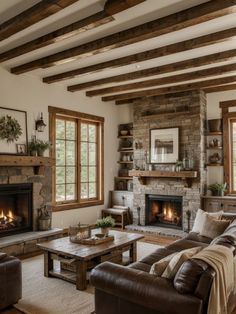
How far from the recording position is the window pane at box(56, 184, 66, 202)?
6.09 m

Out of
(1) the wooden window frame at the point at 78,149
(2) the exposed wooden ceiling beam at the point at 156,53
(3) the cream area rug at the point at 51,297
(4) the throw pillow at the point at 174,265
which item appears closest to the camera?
(4) the throw pillow at the point at 174,265

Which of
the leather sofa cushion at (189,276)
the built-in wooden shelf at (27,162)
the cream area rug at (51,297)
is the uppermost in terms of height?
the built-in wooden shelf at (27,162)

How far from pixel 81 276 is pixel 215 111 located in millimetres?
4566

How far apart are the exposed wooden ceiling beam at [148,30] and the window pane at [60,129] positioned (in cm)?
163

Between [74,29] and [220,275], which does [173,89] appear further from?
[220,275]

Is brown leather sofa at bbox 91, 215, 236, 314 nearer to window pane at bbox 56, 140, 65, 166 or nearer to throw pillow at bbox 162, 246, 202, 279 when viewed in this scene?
throw pillow at bbox 162, 246, 202, 279

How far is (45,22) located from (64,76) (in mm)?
1913

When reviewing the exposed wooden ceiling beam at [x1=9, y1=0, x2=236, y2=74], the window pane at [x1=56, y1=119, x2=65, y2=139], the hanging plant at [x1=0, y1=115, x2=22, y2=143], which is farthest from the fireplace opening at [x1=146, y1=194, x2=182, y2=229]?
the exposed wooden ceiling beam at [x1=9, y1=0, x2=236, y2=74]

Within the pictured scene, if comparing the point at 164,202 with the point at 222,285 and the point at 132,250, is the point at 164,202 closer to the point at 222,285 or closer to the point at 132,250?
the point at 132,250

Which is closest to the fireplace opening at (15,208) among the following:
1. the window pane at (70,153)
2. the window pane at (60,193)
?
the window pane at (60,193)

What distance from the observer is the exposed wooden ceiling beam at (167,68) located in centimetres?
424

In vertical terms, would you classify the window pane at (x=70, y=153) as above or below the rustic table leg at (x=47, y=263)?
above

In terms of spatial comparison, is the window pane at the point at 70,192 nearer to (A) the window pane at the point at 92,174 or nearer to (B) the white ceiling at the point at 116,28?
(A) the window pane at the point at 92,174

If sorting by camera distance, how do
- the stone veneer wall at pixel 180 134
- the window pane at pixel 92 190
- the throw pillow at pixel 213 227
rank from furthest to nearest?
the window pane at pixel 92 190 < the stone veneer wall at pixel 180 134 < the throw pillow at pixel 213 227
